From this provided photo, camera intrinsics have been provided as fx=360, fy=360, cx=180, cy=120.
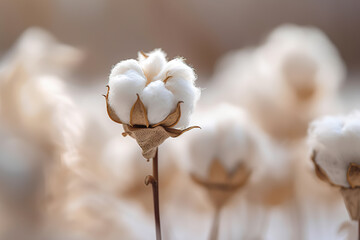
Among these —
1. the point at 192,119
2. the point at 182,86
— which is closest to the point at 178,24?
the point at 192,119

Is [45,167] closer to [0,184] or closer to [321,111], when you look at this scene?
[0,184]

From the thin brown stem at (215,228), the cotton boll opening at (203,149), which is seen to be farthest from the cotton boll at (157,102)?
the thin brown stem at (215,228)

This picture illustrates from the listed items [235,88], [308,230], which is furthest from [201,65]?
[308,230]

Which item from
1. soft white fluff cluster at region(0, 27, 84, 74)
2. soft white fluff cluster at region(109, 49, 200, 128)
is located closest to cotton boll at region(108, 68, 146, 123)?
soft white fluff cluster at region(109, 49, 200, 128)

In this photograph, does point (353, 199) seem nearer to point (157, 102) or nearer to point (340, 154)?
point (340, 154)

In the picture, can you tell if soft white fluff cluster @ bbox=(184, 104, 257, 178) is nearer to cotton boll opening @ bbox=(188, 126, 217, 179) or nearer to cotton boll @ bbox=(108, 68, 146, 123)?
cotton boll opening @ bbox=(188, 126, 217, 179)
